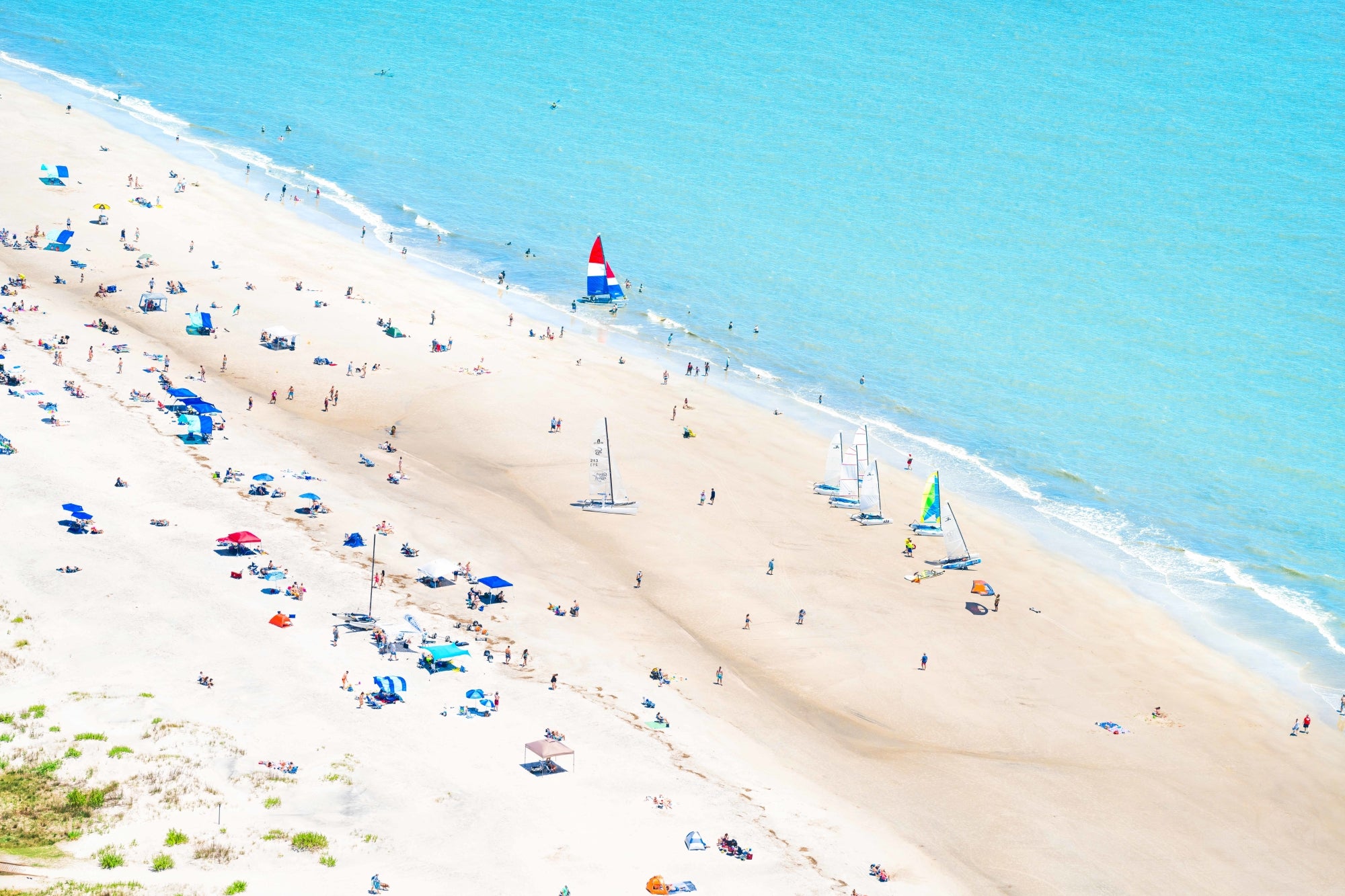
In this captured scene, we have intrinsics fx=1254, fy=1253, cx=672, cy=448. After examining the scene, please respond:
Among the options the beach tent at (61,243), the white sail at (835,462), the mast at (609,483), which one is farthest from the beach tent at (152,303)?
the white sail at (835,462)

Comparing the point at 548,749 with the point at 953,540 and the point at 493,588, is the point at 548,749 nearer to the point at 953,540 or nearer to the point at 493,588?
the point at 493,588

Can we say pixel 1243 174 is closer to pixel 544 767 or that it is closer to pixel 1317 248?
pixel 1317 248

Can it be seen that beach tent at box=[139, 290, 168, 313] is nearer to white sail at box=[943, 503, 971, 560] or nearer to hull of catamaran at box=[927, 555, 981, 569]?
white sail at box=[943, 503, 971, 560]

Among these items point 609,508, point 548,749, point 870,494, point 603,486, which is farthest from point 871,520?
point 548,749

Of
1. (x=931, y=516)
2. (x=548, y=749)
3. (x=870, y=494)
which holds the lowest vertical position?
Result: (x=548, y=749)

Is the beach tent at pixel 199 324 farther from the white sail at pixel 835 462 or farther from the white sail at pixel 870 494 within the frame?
the white sail at pixel 870 494

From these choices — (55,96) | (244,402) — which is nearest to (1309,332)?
(244,402)

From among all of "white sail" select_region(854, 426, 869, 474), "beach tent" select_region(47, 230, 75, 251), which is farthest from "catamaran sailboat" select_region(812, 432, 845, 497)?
"beach tent" select_region(47, 230, 75, 251)
